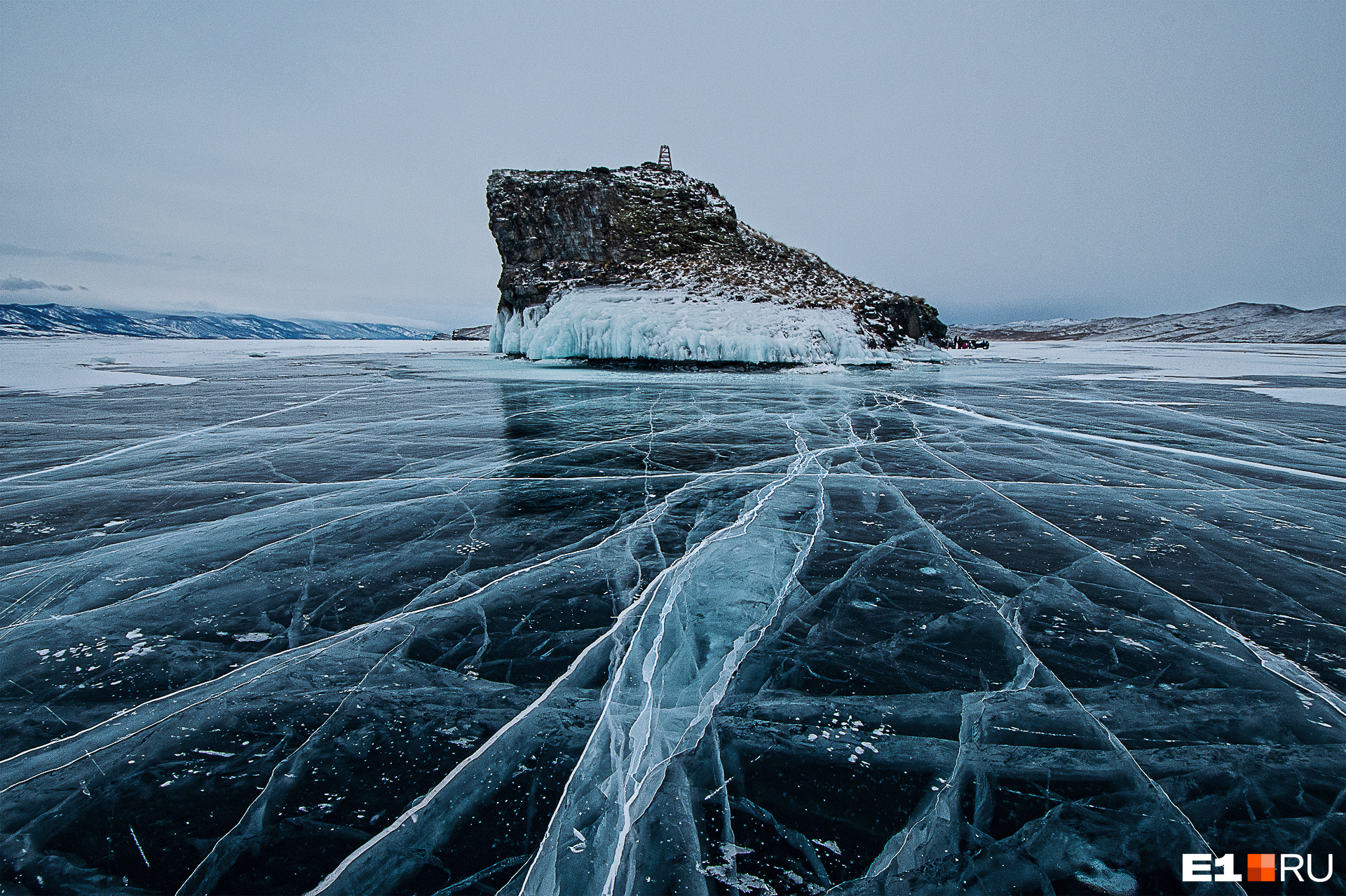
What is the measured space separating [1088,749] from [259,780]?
2086 millimetres

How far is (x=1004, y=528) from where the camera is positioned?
9.41 ft

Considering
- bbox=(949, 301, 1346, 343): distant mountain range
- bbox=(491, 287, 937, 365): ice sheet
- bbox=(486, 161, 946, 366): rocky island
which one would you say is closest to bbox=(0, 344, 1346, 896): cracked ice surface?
bbox=(491, 287, 937, 365): ice sheet

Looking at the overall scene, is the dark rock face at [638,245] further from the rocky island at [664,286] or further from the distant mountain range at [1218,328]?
the distant mountain range at [1218,328]

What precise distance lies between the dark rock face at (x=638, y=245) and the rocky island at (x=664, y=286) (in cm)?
5

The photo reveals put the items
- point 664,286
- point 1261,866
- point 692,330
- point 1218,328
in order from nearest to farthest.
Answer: point 1261,866 < point 692,330 < point 664,286 < point 1218,328

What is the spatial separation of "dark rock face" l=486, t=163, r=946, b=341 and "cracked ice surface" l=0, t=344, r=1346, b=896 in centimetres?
1500

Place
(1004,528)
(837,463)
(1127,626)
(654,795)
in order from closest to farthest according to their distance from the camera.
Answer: (654,795)
(1127,626)
(1004,528)
(837,463)

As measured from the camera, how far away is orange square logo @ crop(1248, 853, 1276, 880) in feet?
3.59

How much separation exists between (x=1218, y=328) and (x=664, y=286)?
9516cm

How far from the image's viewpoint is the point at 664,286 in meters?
16.8

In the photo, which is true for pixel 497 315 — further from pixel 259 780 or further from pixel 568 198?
pixel 259 780

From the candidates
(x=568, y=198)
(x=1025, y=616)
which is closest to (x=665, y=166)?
(x=568, y=198)

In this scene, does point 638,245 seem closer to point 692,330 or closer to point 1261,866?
point 692,330

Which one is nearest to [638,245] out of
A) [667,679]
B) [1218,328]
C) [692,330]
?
[692,330]
